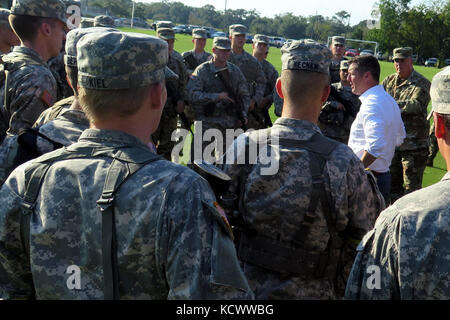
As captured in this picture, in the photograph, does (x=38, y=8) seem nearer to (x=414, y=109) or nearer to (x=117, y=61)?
(x=117, y=61)

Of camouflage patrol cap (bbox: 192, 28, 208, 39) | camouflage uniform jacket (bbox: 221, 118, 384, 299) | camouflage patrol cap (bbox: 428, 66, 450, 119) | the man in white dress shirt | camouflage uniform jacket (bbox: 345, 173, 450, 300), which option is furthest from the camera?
camouflage patrol cap (bbox: 192, 28, 208, 39)

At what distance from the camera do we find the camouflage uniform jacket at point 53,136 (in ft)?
7.72

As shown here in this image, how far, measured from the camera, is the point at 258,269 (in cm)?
265

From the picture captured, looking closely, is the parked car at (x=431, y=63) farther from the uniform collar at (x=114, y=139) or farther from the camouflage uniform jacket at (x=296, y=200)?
the uniform collar at (x=114, y=139)

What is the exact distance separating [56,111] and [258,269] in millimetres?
1524

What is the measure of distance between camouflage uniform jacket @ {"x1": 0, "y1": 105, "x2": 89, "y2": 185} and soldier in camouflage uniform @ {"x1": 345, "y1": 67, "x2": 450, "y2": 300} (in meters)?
1.57

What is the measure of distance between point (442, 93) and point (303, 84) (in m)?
0.95

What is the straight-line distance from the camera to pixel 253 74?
9344mm

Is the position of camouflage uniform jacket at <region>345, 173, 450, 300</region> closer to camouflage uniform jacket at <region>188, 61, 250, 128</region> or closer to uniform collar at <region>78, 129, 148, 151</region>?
uniform collar at <region>78, 129, 148, 151</region>

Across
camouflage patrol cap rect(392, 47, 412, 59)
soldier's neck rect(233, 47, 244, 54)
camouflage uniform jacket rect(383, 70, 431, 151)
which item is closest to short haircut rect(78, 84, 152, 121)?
camouflage uniform jacket rect(383, 70, 431, 151)

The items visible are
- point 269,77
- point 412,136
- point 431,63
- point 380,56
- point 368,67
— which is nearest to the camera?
point 368,67

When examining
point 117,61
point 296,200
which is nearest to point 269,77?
point 296,200

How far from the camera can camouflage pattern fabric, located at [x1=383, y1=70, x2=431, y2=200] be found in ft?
23.5

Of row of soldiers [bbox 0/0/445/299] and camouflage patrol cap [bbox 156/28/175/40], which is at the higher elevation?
camouflage patrol cap [bbox 156/28/175/40]
